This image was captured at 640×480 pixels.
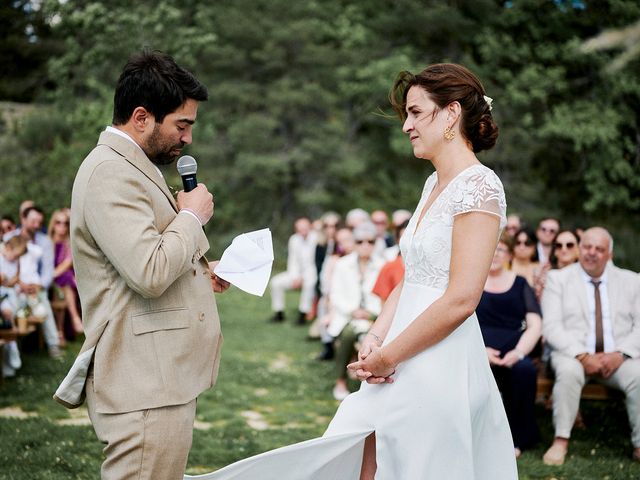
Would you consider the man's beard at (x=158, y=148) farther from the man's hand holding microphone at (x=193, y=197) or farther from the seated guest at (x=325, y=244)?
the seated guest at (x=325, y=244)

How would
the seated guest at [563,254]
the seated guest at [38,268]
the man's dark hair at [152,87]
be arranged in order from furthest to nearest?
the seated guest at [38,268]
the seated guest at [563,254]
the man's dark hair at [152,87]

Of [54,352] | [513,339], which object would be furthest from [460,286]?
[54,352]

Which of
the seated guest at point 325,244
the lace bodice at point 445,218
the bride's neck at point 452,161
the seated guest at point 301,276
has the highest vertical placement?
the bride's neck at point 452,161

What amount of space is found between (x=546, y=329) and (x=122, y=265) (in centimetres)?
452

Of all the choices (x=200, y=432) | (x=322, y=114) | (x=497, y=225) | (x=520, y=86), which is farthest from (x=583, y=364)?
(x=322, y=114)

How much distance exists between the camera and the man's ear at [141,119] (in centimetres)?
248

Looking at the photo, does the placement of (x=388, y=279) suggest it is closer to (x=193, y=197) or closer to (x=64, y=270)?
(x=193, y=197)

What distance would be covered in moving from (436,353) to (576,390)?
341cm

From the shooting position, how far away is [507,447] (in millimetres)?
2756

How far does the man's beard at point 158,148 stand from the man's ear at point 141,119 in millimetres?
32

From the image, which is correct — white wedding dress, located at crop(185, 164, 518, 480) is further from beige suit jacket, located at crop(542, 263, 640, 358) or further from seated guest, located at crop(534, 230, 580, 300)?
seated guest, located at crop(534, 230, 580, 300)

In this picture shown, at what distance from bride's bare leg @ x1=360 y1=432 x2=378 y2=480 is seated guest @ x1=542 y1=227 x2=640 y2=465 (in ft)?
9.92

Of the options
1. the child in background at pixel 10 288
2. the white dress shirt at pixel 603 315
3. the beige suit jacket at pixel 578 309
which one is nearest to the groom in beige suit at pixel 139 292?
the beige suit jacket at pixel 578 309

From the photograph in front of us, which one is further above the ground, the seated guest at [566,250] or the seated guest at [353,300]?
the seated guest at [566,250]
